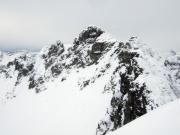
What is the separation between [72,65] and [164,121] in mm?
66605

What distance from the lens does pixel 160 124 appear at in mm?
6414

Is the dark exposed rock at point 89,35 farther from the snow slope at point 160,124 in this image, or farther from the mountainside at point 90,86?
the snow slope at point 160,124

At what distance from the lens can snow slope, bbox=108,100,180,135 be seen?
236 inches

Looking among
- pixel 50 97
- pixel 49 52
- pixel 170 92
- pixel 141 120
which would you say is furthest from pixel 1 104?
pixel 141 120

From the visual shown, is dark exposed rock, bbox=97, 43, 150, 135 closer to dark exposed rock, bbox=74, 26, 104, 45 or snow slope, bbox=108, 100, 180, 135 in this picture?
snow slope, bbox=108, 100, 180, 135

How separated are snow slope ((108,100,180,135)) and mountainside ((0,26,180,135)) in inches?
824

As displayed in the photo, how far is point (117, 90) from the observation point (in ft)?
114

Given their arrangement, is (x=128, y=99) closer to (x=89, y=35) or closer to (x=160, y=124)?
(x=160, y=124)

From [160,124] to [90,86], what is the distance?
48788 millimetres

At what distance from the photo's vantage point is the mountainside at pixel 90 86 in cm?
3094

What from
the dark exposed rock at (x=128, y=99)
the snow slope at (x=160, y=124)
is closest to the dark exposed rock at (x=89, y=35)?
the dark exposed rock at (x=128, y=99)

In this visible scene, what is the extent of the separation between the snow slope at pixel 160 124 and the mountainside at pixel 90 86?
20.9 metres

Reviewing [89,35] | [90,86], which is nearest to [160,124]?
[90,86]

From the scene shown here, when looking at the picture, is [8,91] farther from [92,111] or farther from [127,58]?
[127,58]
